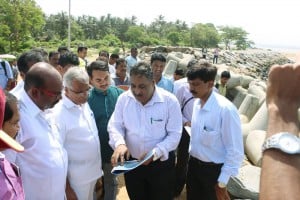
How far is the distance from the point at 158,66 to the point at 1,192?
361 centimetres

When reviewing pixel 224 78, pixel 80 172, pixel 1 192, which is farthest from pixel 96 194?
pixel 224 78

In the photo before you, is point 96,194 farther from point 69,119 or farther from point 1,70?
point 1,70

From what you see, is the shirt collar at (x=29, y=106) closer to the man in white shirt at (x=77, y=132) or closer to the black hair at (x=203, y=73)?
the man in white shirt at (x=77, y=132)

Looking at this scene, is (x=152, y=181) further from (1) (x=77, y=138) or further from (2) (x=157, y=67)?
(2) (x=157, y=67)

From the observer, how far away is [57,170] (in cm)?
238

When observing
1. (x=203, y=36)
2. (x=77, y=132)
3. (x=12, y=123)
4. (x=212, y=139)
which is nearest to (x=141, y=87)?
(x=77, y=132)

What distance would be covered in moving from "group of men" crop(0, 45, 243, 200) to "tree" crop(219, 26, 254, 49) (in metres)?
67.0

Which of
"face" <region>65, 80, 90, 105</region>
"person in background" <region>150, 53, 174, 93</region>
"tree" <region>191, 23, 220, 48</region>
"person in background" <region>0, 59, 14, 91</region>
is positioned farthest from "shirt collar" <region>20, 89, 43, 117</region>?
"tree" <region>191, 23, 220, 48</region>

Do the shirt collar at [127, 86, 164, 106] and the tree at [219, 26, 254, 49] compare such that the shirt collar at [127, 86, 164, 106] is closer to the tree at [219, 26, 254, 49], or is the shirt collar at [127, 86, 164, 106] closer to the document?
the document

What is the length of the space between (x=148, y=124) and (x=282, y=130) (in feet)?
6.95

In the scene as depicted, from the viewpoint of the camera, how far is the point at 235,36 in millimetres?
68938

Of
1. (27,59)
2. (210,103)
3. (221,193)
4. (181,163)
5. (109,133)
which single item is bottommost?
(181,163)

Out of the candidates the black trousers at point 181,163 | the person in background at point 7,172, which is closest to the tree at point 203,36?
the black trousers at point 181,163

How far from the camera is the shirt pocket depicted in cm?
301
